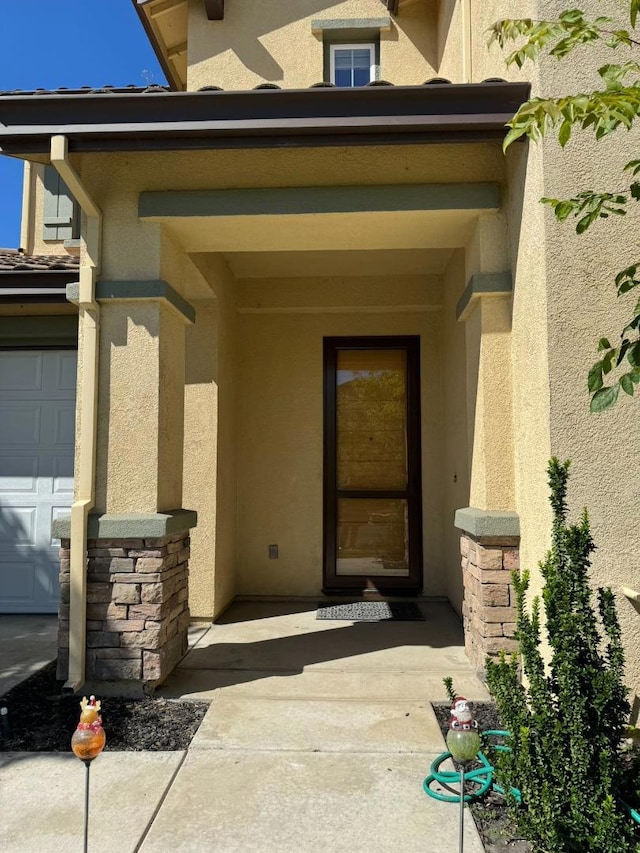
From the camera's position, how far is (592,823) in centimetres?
229

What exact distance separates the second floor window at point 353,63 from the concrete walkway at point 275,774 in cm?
647

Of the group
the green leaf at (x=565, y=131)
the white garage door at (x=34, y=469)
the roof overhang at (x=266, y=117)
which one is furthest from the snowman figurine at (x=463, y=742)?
the white garage door at (x=34, y=469)

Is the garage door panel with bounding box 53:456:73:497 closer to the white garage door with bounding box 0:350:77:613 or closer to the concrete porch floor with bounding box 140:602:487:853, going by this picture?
the white garage door with bounding box 0:350:77:613

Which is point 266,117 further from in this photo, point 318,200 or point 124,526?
point 124,526

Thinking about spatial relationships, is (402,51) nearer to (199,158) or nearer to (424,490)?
(199,158)

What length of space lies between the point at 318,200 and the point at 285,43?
3932mm

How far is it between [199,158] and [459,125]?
6.13ft

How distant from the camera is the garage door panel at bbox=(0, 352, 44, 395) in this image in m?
6.67

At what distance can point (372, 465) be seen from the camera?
293 inches

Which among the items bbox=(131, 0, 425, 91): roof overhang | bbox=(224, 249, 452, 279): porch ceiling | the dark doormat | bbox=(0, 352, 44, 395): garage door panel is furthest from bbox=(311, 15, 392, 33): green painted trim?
the dark doormat

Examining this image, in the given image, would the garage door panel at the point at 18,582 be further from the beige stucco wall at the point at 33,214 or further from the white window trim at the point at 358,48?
the white window trim at the point at 358,48

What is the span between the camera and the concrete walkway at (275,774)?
2625mm

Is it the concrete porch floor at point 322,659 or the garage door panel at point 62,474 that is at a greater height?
the garage door panel at point 62,474

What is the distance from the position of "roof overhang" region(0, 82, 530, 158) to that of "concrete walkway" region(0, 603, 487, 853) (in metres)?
3.73
